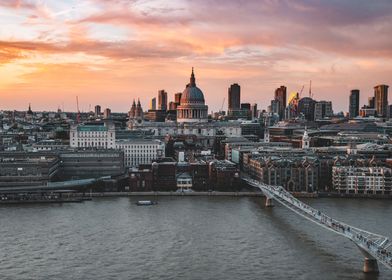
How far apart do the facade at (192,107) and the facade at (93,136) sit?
685 inches

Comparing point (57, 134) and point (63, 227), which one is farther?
point (57, 134)

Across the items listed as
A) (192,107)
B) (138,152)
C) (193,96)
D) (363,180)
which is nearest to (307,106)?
(193,96)

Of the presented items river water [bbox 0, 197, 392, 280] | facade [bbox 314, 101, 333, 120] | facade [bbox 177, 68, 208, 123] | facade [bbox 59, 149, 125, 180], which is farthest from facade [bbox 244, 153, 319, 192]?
facade [bbox 314, 101, 333, 120]

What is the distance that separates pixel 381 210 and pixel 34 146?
2220 centimetres

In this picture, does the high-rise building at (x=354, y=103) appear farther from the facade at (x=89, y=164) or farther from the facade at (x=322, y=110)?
the facade at (x=89, y=164)

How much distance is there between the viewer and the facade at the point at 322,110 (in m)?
102

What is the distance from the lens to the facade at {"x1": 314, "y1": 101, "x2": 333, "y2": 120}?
4002 inches

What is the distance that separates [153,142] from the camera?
127ft

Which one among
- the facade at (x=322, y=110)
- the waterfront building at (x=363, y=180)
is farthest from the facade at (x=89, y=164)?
the facade at (x=322, y=110)

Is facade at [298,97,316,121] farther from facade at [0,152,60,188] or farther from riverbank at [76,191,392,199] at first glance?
facade at [0,152,60,188]

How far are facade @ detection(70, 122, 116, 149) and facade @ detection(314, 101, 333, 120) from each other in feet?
206

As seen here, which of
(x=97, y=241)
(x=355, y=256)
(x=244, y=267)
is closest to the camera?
(x=244, y=267)

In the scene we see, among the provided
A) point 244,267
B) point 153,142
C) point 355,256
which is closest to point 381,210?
point 355,256

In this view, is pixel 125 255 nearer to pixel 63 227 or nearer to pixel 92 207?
pixel 63 227
